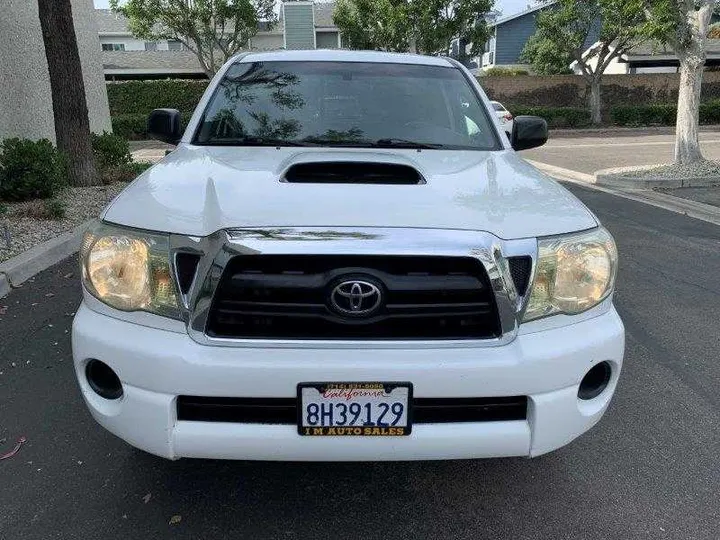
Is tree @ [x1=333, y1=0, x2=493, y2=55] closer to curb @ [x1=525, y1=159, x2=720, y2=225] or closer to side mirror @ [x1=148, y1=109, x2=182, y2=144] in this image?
curb @ [x1=525, y1=159, x2=720, y2=225]

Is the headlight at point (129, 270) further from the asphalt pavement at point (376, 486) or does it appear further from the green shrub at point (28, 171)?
the green shrub at point (28, 171)

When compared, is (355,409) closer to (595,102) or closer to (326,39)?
(595,102)

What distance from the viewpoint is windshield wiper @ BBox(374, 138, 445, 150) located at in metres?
3.29

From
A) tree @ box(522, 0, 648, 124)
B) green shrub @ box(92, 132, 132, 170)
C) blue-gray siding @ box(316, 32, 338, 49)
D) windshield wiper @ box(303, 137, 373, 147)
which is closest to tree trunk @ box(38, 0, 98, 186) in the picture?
green shrub @ box(92, 132, 132, 170)

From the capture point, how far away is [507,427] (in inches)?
83.4

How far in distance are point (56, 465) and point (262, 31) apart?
36607 millimetres

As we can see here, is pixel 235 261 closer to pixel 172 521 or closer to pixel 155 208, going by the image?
pixel 155 208

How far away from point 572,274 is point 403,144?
1.35 metres

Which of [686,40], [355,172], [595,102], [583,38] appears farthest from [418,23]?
[355,172]

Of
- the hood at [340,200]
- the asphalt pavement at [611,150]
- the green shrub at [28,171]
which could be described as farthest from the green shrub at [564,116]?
the hood at [340,200]

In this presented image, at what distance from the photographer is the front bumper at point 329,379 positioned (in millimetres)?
2027

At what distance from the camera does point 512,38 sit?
4241 centimetres

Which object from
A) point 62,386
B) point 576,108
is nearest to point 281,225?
point 62,386

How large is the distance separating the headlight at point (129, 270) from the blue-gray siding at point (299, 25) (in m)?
35.5
